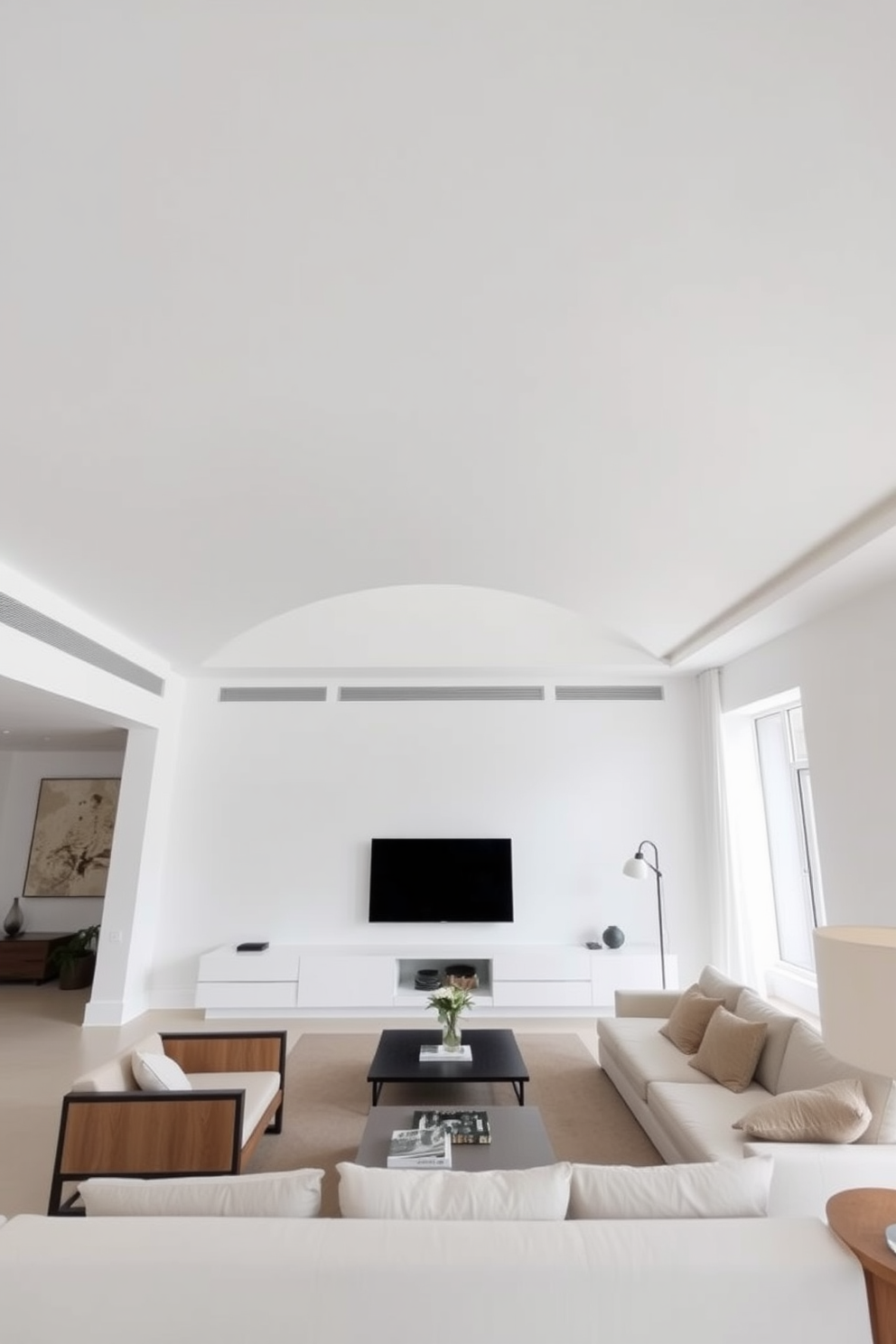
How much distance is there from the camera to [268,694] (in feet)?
→ 20.8

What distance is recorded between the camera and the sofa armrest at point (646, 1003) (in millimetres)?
4234

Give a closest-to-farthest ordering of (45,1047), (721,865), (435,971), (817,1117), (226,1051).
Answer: (817,1117) → (226,1051) → (45,1047) → (435,971) → (721,865)

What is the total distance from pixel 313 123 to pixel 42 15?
1.88ft

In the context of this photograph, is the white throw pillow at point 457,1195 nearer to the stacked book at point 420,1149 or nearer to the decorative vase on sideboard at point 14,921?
the stacked book at point 420,1149

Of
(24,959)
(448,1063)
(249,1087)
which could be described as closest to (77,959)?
(24,959)

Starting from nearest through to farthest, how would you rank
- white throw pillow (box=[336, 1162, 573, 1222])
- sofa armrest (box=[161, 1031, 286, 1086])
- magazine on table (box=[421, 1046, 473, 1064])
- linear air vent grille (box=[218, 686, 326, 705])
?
1. white throw pillow (box=[336, 1162, 573, 1222])
2. sofa armrest (box=[161, 1031, 286, 1086])
3. magazine on table (box=[421, 1046, 473, 1064])
4. linear air vent grille (box=[218, 686, 326, 705])

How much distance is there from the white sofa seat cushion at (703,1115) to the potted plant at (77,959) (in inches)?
240

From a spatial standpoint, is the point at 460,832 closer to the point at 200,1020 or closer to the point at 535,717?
the point at 535,717

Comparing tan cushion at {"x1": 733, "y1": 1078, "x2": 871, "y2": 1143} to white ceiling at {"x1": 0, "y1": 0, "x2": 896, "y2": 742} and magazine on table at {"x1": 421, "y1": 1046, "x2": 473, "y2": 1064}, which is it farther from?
white ceiling at {"x1": 0, "y1": 0, "x2": 896, "y2": 742}

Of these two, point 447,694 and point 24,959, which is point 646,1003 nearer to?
point 447,694

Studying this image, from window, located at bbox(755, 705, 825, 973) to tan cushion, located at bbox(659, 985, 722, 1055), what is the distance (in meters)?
2.36

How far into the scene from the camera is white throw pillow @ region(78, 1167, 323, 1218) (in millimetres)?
1630

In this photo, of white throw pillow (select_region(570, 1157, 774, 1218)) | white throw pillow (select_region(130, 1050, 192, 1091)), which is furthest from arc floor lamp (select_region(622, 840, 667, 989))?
white throw pillow (select_region(130, 1050, 192, 1091))

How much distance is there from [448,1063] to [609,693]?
3.82 meters
